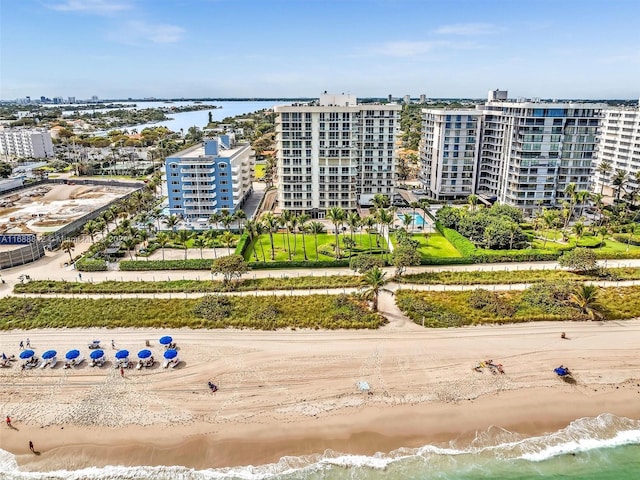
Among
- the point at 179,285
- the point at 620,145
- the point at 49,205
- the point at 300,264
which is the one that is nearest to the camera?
the point at 179,285

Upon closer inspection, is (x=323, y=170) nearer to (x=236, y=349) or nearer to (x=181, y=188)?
(x=181, y=188)

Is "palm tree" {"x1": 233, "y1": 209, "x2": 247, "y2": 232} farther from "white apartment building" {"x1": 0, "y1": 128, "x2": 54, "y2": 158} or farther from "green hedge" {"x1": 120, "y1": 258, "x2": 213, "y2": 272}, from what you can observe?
"white apartment building" {"x1": 0, "y1": 128, "x2": 54, "y2": 158}

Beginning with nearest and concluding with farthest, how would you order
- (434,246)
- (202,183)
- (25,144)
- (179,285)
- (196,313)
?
(196,313)
(179,285)
(434,246)
(202,183)
(25,144)

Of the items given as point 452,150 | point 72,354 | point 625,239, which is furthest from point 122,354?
point 452,150

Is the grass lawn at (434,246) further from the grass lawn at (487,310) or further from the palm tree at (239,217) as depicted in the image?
the palm tree at (239,217)

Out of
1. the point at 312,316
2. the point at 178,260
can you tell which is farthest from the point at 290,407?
the point at 178,260

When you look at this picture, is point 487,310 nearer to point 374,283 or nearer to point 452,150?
point 374,283

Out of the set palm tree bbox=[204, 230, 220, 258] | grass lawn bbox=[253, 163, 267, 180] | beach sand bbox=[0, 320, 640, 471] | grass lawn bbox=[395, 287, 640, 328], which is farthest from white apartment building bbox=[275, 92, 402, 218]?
grass lawn bbox=[253, 163, 267, 180]
